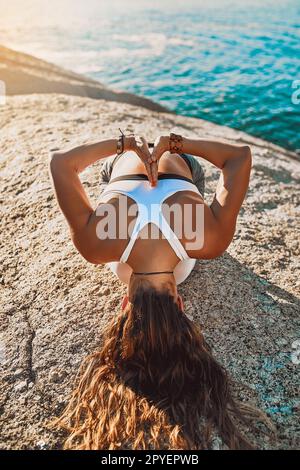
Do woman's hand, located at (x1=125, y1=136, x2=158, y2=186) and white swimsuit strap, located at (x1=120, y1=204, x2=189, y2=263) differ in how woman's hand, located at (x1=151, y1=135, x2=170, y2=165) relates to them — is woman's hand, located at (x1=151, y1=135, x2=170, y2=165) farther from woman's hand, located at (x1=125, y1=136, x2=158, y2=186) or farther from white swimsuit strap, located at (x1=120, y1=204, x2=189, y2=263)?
white swimsuit strap, located at (x1=120, y1=204, x2=189, y2=263)

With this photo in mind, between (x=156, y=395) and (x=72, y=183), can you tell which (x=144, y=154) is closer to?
(x=72, y=183)

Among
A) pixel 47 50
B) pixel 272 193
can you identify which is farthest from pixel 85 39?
pixel 272 193

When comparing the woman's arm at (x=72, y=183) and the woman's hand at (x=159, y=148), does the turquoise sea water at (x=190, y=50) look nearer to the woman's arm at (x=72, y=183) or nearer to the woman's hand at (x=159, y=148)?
the woman's hand at (x=159, y=148)

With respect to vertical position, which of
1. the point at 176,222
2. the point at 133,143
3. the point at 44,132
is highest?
the point at 133,143

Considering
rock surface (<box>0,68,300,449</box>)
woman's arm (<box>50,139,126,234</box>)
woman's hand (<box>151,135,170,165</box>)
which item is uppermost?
woman's hand (<box>151,135,170,165</box>)

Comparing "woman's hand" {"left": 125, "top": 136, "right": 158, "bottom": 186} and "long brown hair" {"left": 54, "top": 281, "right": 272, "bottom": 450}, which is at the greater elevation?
"woman's hand" {"left": 125, "top": 136, "right": 158, "bottom": 186}

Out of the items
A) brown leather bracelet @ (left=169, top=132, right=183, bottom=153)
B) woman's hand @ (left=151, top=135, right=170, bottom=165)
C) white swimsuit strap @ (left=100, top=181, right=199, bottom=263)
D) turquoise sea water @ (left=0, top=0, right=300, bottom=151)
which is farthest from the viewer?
turquoise sea water @ (left=0, top=0, right=300, bottom=151)

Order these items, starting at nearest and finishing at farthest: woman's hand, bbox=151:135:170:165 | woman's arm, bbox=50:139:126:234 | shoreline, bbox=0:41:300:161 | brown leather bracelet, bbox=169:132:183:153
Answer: woman's arm, bbox=50:139:126:234
woman's hand, bbox=151:135:170:165
brown leather bracelet, bbox=169:132:183:153
shoreline, bbox=0:41:300:161

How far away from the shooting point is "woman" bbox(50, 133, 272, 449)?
256 cm

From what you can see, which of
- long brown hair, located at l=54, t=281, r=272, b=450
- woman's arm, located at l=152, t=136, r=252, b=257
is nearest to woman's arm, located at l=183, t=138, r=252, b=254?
woman's arm, located at l=152, t=136, r=252, b=257

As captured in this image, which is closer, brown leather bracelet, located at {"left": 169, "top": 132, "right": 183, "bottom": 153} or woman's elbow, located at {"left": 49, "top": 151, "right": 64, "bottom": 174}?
woman's elbow, located at {"left": 49, "top": 151, "right": 64, "bottom": 174}

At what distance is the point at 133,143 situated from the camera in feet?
10.3

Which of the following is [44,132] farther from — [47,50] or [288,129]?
[47,50]
